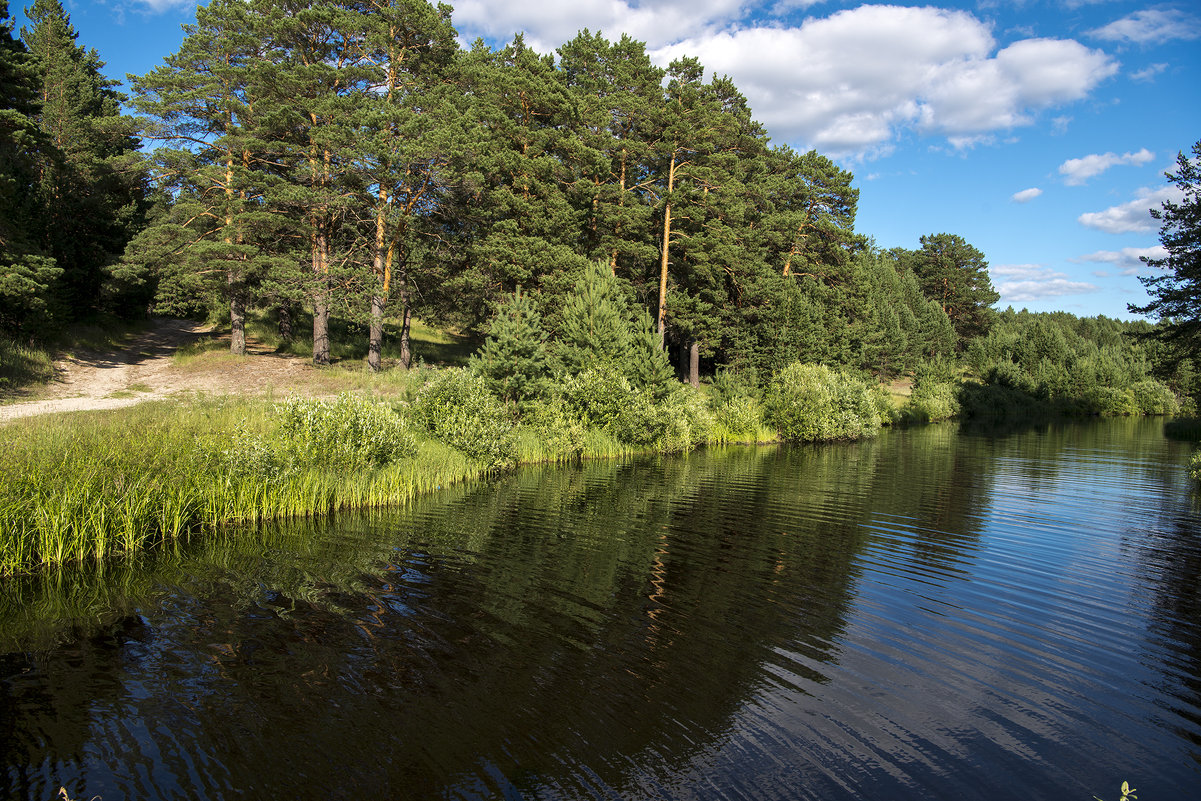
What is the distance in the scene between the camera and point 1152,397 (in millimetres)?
71250

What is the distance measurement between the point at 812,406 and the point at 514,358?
20322mm

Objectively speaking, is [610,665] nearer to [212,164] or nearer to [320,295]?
[320,295]

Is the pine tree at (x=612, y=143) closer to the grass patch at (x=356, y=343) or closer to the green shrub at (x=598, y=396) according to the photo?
the green shrub at (x=598, y=396)

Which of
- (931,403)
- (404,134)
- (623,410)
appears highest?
(404,134)

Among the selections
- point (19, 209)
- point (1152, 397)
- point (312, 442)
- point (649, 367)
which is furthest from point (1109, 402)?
point (19, 209)

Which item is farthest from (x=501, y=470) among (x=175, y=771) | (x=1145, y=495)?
(x=1145, y=495)

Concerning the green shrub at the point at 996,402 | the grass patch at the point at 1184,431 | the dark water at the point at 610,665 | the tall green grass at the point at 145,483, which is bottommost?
the dark water at the point at 610,665

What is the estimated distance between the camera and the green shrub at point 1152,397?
71.4 m

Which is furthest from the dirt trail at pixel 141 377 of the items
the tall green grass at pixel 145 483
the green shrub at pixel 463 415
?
the green shrub at pixel 463 415

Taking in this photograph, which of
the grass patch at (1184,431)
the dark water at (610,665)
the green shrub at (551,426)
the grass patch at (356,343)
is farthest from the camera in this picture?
the grass patch at (1184,431)

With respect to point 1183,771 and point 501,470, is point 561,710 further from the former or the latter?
point 501,470

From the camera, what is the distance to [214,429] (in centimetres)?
1658

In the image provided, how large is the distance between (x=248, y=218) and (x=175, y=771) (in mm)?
34309

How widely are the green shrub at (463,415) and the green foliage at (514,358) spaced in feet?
8.23
